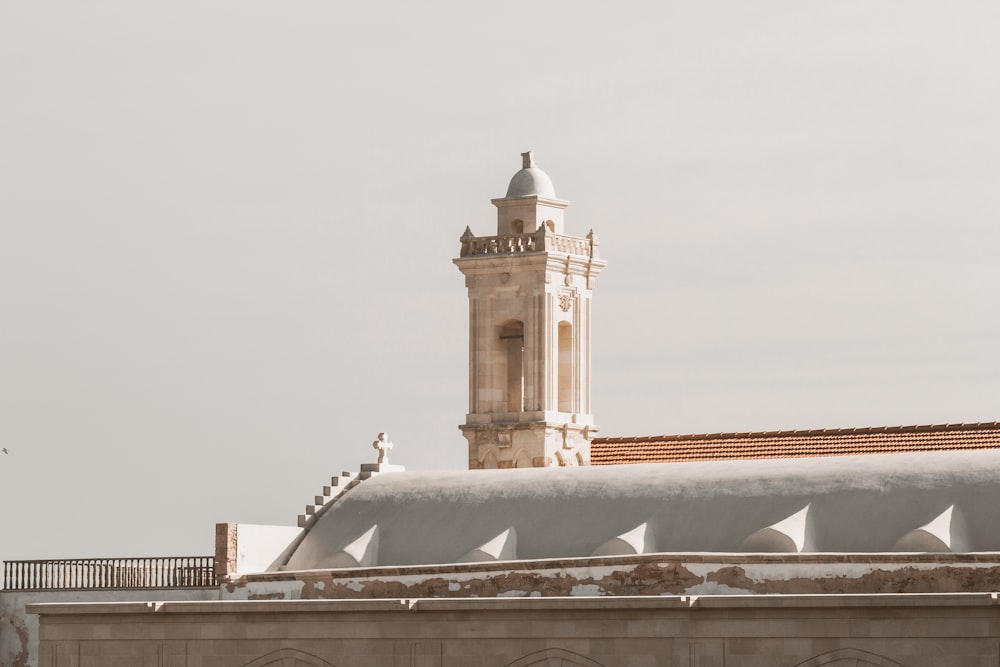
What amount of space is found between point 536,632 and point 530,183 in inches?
770

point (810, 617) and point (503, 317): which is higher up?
point (503, 317)

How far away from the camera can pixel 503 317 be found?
53.8 meters

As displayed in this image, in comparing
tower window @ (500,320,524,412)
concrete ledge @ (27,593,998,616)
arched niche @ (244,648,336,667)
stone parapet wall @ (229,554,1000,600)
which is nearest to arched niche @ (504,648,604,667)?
concrete ledge @ (27,593,998,616)

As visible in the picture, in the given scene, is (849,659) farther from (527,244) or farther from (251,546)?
(527,244)

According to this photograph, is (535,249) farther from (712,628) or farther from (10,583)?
(712,628)

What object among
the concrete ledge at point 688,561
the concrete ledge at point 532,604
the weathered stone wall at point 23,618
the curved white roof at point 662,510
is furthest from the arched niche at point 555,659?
the weathered stone wall at point 23,618

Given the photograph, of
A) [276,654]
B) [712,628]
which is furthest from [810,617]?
[276,654]

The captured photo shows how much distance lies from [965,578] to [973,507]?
1766 millimetres

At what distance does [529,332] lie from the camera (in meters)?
53.5

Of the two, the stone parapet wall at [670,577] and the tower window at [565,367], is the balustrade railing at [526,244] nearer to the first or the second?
the tower window at [565,367]

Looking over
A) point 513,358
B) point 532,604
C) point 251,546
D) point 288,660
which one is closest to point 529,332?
point 513,358

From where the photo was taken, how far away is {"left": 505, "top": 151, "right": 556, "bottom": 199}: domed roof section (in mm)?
54531

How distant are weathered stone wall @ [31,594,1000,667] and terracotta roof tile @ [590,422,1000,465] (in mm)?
14037

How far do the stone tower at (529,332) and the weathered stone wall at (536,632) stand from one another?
14.7 metres
